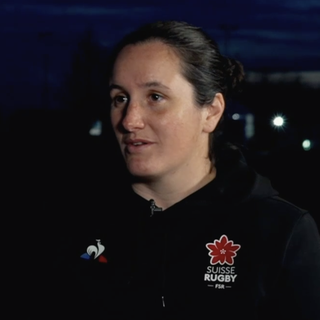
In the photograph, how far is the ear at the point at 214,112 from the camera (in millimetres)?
3688

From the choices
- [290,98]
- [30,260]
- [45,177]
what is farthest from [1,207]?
[290,98]

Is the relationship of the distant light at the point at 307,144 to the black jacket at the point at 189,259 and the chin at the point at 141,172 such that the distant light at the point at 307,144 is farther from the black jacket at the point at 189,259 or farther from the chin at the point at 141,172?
the chin at the point at 141,172

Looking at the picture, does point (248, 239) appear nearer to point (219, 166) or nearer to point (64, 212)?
point (219, 166)

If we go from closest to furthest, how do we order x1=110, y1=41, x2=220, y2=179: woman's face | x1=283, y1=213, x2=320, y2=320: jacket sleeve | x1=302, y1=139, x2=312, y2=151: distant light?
x1=283, y1=213, x2=320, y2=320: jacket sleeve
x1=110, y1=41, x2=220, y2=179: woman's face
x1=302, y1=139, x2=312, y2=151: distant light

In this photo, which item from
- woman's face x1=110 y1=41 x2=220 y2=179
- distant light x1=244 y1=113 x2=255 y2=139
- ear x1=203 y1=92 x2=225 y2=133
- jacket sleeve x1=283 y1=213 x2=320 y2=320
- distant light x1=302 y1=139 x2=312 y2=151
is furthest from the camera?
distant light x1=244 y1=113 x2=255 y2=139

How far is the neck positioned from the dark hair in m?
0.18

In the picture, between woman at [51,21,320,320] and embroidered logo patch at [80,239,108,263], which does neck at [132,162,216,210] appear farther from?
embroidered logo patch at [80,239,108,263]

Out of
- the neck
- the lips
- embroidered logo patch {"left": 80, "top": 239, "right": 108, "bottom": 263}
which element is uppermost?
the lips

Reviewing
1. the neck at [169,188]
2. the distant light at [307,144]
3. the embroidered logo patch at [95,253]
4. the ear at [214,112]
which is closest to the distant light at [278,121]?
the distant light at [307,144]

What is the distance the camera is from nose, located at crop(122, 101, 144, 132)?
134 inches

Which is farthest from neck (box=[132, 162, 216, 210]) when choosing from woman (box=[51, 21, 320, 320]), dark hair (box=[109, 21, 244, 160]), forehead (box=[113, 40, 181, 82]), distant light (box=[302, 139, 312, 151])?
distant light (box=[302, 139, 312, 151])

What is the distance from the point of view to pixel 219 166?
385 cm

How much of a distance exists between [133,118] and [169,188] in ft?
1.28

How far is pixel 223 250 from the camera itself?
137 inches
